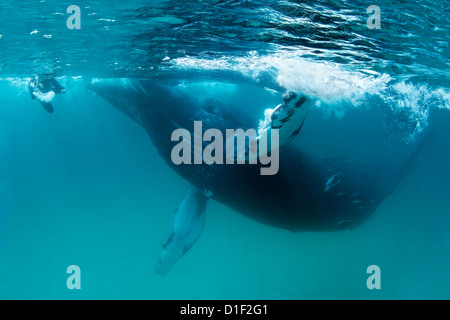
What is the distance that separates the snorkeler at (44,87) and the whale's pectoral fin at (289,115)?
1343cm

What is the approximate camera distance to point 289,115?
665 cm

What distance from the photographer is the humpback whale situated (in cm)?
1054

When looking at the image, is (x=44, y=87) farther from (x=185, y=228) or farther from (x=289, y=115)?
(x=289, y=115)

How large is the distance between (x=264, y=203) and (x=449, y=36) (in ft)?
25.6

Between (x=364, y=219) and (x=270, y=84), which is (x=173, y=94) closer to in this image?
(x=270, y=84)

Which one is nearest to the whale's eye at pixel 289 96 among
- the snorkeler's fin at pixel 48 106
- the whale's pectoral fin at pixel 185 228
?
the whale's pectoral fin at pixel 185 228

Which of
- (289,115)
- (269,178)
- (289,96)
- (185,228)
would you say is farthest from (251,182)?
(289,96)

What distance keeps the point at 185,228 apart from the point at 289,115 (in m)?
7.15

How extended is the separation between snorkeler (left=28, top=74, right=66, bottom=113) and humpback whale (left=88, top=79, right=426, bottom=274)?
18.7 ft

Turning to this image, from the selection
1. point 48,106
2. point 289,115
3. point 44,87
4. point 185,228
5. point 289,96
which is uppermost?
point 44,87

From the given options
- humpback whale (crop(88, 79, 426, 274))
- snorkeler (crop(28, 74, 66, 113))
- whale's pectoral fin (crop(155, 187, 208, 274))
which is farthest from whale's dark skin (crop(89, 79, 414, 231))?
snorkeler (crop(28, 74, 66, 113))

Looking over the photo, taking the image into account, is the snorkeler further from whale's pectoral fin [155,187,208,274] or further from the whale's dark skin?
whale's pectoral fin [155,187,208,274]

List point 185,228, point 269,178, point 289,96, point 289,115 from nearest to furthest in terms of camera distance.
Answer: point 289,96
point 289,115
point 269,178
point 185,228

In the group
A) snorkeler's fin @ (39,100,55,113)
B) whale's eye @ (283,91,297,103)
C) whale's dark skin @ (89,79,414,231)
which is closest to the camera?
whale's eye @ (283,91,297,103)
